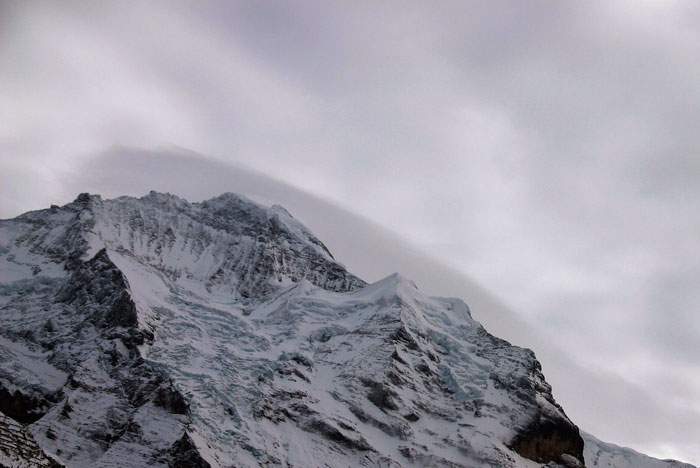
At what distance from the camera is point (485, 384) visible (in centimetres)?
17025

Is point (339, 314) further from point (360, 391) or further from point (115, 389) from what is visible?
point (115, 389)

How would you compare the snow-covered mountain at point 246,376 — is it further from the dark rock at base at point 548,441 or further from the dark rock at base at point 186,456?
the dark rock at base at point 548,441

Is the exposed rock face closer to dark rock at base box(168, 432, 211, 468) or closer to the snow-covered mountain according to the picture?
dark rock at base box(168, 432, 211, 468)

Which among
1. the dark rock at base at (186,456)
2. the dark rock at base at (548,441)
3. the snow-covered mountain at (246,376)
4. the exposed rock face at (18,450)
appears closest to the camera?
the exposed rock face at (18,450)

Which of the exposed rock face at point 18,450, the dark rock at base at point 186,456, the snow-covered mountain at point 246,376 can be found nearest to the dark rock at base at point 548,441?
the snow-covered mountain at point 246,376

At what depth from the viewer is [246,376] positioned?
489ft

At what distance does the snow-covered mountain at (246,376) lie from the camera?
130125 mm

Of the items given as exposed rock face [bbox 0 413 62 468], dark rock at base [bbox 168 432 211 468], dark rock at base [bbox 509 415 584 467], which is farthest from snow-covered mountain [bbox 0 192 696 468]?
exposed rock face [bbox 0 413 62 468]

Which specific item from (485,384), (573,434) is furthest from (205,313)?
(573,434)

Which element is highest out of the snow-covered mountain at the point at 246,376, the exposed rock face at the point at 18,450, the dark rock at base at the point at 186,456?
the snow-covered mountain at the point at 246,376

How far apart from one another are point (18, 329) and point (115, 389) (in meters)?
32.5

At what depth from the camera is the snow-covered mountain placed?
130125 mm

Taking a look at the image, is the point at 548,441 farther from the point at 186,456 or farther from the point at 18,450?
the point at 18,450

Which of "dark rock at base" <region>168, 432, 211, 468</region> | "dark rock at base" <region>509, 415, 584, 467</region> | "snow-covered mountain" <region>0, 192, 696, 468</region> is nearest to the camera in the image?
"dark rock at base" <region>168, 432, 211, 468</region>
